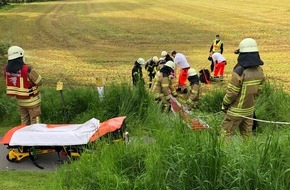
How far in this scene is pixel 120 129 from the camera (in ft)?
22.4

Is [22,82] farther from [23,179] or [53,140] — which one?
[23,179]

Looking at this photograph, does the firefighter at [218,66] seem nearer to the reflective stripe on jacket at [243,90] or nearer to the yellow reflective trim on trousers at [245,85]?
the reflective stripe on jacket at [243,90]

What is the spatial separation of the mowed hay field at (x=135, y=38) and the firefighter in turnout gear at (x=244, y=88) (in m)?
6.25

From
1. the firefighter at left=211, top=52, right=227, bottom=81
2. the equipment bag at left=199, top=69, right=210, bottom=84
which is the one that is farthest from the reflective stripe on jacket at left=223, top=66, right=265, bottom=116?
the firefighter at left=211, top=52, right=227, bottom=81

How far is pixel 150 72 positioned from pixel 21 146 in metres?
8.43

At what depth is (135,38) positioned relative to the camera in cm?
2925

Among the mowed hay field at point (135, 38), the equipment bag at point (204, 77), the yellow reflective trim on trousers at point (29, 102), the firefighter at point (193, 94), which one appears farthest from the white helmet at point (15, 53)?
the equipment bag at point (204, 77)

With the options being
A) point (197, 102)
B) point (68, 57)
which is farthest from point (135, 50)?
point (197, 102)

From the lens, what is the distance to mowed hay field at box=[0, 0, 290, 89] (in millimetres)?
19125

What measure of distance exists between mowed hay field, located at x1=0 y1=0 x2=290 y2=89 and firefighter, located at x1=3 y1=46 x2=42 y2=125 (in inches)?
202

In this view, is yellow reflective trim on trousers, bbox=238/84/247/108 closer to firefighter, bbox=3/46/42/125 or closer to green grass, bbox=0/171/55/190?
green grass, bbox=0/171/55/190

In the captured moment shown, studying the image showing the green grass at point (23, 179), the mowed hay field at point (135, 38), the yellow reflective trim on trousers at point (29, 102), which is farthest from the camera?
the mowed hay field at point (135, 38)

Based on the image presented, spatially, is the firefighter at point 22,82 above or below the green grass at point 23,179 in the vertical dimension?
above

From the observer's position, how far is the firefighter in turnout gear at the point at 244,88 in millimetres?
6586
